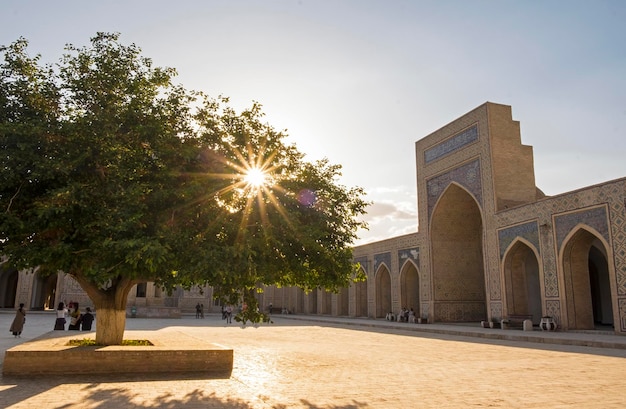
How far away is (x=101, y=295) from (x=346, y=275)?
4.17 meters

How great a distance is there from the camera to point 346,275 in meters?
8.52

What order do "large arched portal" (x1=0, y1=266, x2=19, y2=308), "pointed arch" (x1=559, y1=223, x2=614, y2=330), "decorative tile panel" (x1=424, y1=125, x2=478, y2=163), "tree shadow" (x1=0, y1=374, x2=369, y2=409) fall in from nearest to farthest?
1. "tree shadow" (x1=0, y1=374, x2=369, y2=409)
2. "pointed arch" (x1=559, y1=223, x2=614, y2=330)
3. "decorative tile panel" (x1=424, y1=125, x2=478, y2=163)
4. "large arched portal" (x1=0, y1=266, x2=19, y2=308)

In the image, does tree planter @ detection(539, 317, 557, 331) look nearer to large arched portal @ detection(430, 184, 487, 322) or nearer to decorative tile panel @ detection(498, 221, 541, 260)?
decorative tile panel @ detection(498, 221, 541, 260)

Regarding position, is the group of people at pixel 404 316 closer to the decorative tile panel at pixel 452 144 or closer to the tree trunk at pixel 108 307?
the decorative tile panel at pixel 452 144

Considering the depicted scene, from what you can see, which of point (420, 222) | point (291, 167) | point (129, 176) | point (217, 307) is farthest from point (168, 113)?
point (217, 307)

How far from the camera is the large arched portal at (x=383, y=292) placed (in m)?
30.5

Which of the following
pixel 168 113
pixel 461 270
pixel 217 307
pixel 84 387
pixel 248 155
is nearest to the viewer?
pixel 84 387

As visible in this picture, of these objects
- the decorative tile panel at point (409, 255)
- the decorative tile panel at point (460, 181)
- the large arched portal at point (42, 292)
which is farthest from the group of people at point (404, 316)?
the large arched portal at point (42, 292)

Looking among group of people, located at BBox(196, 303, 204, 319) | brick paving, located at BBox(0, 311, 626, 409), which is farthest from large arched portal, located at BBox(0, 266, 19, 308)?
brick paving, located at BBox(0, 311, 626, 409)

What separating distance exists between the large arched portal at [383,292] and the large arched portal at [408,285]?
2074 millimetres

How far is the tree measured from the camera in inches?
277

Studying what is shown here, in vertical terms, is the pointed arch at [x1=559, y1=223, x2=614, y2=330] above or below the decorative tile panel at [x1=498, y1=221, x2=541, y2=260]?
below

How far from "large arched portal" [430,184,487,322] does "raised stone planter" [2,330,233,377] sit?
59.6 ft

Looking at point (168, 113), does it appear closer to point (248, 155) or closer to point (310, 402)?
point (248, 155)
